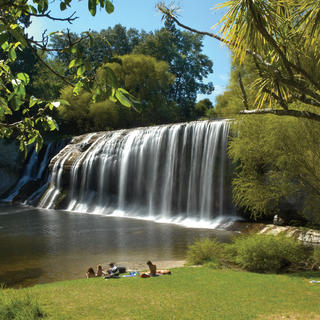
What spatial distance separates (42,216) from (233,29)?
1891 cm

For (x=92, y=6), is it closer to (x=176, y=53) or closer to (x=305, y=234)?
(x=305, y=234)

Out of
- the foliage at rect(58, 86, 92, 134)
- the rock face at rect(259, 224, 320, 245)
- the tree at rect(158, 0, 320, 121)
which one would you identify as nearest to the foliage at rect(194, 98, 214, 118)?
the foliage at rect(58, 86, 92, 134)

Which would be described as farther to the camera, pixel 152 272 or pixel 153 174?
pixel 153 174

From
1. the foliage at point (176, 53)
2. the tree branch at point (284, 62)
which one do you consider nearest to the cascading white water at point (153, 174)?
the tree branch at point (284, 62)

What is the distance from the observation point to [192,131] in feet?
71.5

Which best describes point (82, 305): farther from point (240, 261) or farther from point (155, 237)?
point (155, 237)

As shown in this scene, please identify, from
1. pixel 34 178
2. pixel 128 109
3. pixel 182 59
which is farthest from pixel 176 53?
pixel 34 178

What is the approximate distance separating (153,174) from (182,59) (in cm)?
3775

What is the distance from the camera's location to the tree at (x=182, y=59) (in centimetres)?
5422

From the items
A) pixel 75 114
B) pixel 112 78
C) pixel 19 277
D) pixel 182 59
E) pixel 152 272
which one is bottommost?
pixel 19 277

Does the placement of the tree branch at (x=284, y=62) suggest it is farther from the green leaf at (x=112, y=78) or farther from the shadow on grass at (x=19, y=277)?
the shadow on grass at (x=19, y=277)

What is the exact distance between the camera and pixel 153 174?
23.5m

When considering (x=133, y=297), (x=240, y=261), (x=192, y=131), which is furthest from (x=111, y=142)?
(x=133, y=297)

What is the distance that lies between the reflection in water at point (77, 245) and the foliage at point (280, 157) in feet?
9.30
